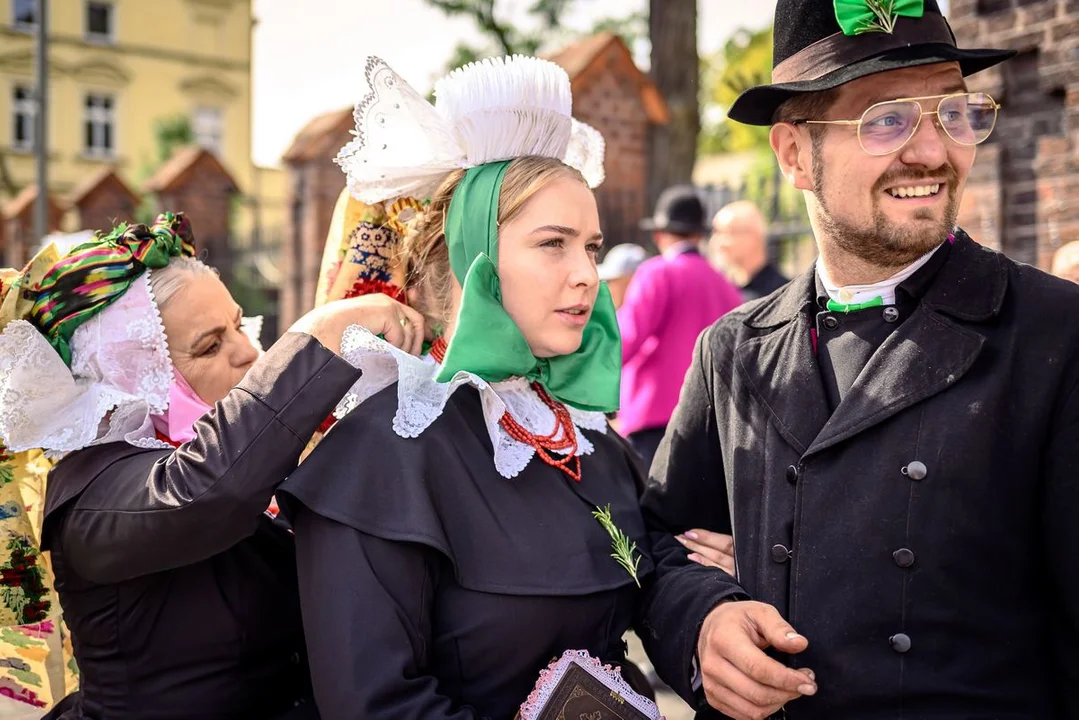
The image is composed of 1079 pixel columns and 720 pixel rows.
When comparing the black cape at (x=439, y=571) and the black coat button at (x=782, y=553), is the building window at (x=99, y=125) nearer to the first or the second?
the black cape at (x=439, y=571)

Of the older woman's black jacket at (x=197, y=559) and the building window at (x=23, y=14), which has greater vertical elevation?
the building window at (x=23, y=14)

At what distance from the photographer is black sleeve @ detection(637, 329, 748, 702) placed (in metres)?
2.11

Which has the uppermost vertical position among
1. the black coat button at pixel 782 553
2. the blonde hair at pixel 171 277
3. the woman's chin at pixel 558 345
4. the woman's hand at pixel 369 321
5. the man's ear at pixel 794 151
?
the man's ear at pixel 794 151

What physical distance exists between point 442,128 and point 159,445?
0.97 meters

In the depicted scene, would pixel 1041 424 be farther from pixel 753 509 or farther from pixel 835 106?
pixel 835 106

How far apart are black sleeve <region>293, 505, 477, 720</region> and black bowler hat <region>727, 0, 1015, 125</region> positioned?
121 centimetres

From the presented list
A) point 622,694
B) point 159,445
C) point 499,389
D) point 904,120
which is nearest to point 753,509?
point 622,694

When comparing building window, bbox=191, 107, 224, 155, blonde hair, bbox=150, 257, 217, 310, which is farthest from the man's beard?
building window, bbox=191, 107, 224, 155

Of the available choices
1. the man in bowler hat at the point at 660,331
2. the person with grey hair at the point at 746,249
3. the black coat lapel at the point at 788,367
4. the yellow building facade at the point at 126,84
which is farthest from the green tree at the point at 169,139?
the black coat lapel at the point at 788,367

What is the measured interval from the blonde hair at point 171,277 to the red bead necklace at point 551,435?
0.65 metres

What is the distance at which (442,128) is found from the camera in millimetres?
2283

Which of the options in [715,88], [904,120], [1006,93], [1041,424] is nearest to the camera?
[1041,424]

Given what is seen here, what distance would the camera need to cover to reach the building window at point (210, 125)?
106ft

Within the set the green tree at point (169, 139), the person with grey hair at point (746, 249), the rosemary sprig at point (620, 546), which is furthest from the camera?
the green tree at point (169, 139)
